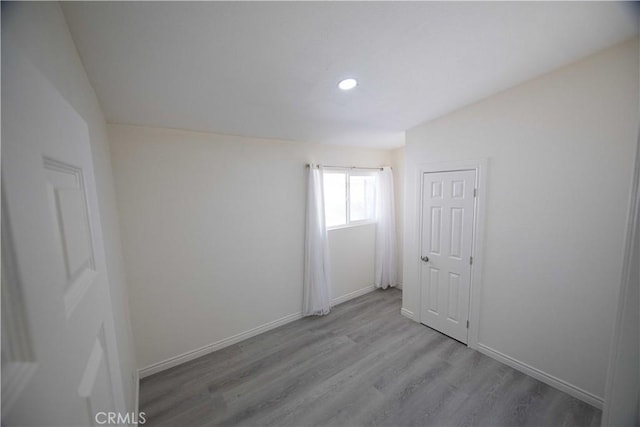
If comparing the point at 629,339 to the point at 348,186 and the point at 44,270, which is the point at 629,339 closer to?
the point at 44,270

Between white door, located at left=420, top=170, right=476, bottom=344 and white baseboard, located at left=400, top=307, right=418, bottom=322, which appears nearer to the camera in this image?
white door, located at left=420, top=170, right=476, bottom=344

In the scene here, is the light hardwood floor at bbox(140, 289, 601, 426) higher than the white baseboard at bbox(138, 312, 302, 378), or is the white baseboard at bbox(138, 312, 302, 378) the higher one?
the white baseboard at bbox(138, 312, 302, 378)

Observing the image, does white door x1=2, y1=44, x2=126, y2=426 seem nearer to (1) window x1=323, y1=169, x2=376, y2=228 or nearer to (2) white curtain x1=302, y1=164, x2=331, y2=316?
(2) white curtain x1=302, y1=164, x2=331, y2=316

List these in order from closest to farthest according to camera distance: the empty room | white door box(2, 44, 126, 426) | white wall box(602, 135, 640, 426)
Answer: white door box(2, 44, 126, 426), the empty room, white wall box(602, 135, 640, 426)

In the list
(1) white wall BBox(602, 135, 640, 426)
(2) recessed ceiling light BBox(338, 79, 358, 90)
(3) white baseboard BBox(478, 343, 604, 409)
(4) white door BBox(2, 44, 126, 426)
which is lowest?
(3) white baseboard BBox(478, 343, 604, 409)

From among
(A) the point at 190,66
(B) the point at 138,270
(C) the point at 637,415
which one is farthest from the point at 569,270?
(B) the point at 138,270

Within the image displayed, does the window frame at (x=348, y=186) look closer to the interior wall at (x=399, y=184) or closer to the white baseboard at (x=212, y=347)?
the interior wall at (x=399, y=184)

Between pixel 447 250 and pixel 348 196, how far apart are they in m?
1.57

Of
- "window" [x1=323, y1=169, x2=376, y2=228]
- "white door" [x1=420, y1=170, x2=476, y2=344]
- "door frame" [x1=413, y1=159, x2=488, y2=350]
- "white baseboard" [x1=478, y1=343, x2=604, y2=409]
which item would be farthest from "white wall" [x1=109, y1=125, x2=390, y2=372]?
"white baseboard" [x1=478, y1=343, x2=604, y2=409]

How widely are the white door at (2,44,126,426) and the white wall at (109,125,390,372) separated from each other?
1.73m

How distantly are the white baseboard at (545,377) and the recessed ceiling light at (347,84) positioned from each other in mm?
2847

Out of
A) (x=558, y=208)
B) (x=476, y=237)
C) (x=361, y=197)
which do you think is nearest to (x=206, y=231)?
(x=361, y=197)

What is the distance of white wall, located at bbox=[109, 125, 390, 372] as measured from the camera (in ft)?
7.14

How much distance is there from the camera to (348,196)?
3.73 m
